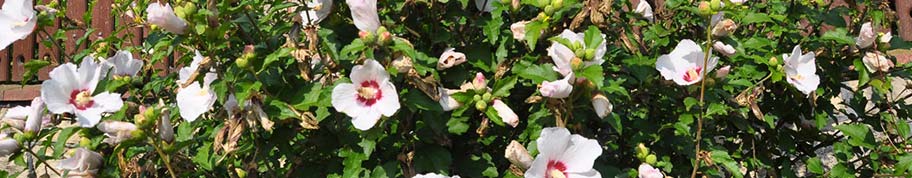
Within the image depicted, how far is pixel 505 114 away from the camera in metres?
1.62

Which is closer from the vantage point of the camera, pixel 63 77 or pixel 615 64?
pixel 63 77

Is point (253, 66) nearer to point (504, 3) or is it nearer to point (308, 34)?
point (308, 34)

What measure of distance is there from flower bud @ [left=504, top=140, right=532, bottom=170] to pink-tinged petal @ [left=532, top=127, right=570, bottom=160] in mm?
20

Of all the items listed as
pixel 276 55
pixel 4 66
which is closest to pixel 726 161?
pixel 276 55

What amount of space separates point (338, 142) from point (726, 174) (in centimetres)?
108

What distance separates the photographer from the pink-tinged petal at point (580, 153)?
1625 mm

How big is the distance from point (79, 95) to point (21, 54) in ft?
13.6

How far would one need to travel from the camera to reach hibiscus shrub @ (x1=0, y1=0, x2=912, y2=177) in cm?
162

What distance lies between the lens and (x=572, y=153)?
1634 millimetres

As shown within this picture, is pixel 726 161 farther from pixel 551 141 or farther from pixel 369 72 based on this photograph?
pixel 369 72

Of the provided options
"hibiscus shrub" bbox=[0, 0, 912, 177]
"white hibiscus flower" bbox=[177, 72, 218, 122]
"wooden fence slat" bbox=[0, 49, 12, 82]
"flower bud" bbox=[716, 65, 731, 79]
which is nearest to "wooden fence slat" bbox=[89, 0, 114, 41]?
"wooden fence slat" bbox=[0, 49, 12, 82]

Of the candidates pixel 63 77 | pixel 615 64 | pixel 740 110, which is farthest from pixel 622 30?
pixel 63 77

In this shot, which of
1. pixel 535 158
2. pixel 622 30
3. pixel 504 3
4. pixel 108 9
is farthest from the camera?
pixel 108 9

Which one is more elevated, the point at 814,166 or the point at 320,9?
the point at 320,9
